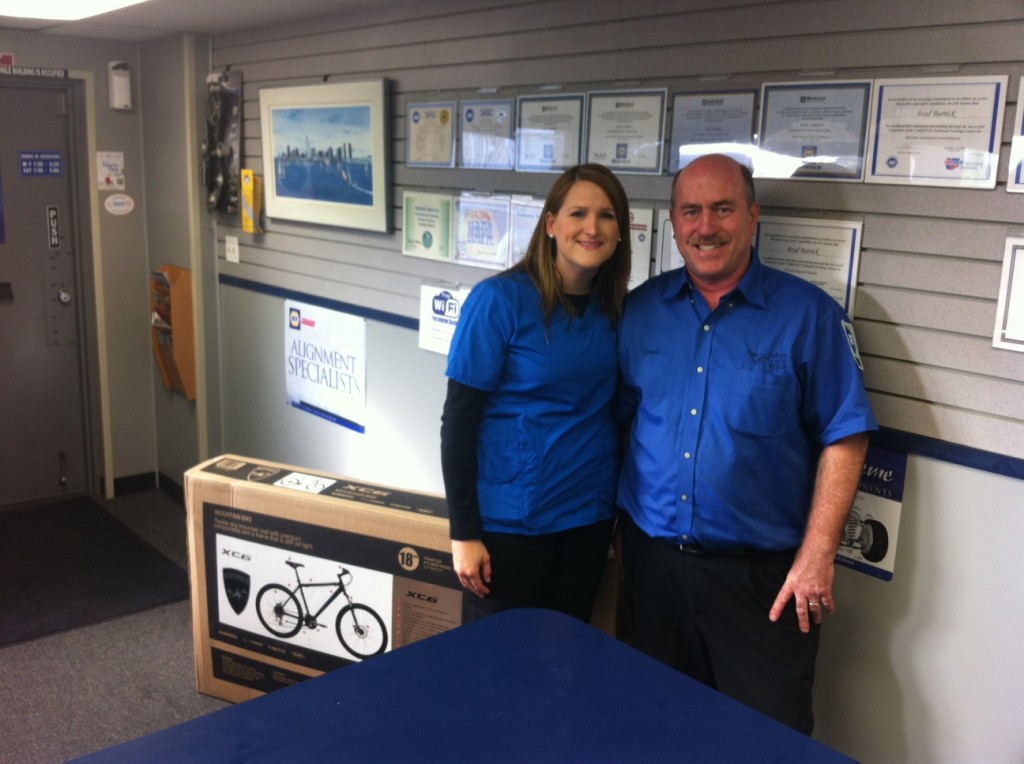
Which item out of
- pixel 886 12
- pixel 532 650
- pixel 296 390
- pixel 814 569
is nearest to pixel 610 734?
pixel 532 650

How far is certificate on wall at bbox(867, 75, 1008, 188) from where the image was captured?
1.99 meters

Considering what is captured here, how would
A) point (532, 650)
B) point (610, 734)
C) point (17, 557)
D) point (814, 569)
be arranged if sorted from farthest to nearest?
point (17, 557)
point (814, 569)
point (532, 650)
point (610, 734)

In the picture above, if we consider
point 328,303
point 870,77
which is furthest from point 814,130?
point 328,303

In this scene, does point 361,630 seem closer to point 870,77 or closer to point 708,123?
point 708,123

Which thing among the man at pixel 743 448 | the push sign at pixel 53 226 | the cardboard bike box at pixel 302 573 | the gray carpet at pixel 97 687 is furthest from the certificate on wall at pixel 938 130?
the push sign at pixel 53 226

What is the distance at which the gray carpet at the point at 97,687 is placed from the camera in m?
3.06

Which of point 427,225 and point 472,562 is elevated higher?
point 427,225

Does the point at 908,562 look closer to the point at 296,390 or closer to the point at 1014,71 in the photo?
the point at 1014,71

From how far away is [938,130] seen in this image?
207 centimetres

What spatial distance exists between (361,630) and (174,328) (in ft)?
8.65

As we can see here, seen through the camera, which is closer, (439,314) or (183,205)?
(439,314)

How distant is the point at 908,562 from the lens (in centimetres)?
224

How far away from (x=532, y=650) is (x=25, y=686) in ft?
8.83

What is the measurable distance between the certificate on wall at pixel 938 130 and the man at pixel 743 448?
1.04 ft
